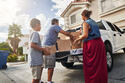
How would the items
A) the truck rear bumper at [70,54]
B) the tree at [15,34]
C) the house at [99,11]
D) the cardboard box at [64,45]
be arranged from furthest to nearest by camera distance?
1. the tree at [15,34]
2. the house at [99,11]
3. the cardboard box at [64,45]
4. the truck rear bumper at [70,54]

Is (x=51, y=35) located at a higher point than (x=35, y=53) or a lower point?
higher

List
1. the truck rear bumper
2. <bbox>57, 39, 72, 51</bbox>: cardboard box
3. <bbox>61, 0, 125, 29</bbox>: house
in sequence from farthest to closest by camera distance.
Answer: <bbox>61, 0, 125, 29</bbox>: house → <bbox>57, 39, 72, 51</bbox>: cardboard box → the truck rear bumper

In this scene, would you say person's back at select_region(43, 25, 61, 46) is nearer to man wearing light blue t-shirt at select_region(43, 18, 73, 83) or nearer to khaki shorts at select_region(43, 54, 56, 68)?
man wearing light blue t-shirt at select_region(43, 18, 73, 83)

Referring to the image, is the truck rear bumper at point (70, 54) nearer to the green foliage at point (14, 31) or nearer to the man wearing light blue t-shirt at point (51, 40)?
the man wearing light blue t-shirt at point (51, 40)

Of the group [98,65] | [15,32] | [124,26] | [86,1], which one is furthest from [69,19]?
[15,32]

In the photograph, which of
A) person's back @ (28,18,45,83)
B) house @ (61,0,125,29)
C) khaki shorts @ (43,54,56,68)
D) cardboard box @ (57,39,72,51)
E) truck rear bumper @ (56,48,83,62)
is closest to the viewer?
person's back @ (28,18,45,83)

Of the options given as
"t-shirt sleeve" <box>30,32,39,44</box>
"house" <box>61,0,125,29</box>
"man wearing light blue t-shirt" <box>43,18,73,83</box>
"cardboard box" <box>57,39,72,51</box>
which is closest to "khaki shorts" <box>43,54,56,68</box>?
"man wearing light blue t-shirt" <box>43,18,73,83</box>

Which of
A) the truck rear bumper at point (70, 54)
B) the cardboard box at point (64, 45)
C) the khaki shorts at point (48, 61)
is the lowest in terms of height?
the khaki shorts at point (48, 61)

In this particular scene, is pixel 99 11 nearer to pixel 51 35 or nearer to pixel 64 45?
pixel 64 45

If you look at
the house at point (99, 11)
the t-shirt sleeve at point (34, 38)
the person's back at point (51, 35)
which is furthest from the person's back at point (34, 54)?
the house at point (99, 11)

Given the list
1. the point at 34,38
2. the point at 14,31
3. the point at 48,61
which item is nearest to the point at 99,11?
the point at 48,61

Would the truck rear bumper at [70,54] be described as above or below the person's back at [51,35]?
below

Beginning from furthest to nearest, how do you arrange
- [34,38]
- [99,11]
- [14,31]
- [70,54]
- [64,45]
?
[14,31] < [99,11] < [64,45] < [70,54] < [34,38]

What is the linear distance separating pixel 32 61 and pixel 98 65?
1.40m
